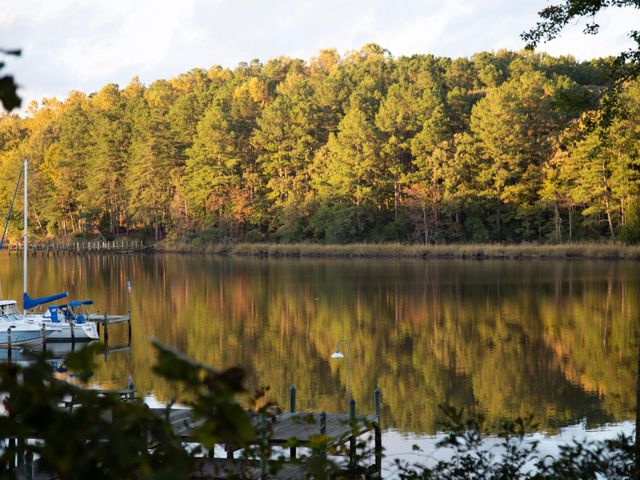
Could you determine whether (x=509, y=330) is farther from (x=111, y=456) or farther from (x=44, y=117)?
(x=44, y=117)

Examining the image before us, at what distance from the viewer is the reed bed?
52406 millimetres

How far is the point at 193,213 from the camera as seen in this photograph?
248 ft

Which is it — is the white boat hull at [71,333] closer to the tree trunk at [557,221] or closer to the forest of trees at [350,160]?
the forest of trees at [350,160]

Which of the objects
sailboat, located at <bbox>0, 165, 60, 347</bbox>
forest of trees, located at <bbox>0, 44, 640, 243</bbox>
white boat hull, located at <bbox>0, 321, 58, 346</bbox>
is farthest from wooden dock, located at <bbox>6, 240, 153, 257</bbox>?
white boat hull, located at <bbox>0, 321, 58, 346</bbox>

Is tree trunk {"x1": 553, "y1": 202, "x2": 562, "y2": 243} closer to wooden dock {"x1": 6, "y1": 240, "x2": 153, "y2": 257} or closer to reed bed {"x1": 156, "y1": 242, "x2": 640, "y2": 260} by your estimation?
reed bed {"x1": 156, "y1": 242, "x2": 640, "y2": 260}

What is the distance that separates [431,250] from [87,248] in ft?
118

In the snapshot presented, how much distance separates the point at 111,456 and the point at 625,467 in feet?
12.7

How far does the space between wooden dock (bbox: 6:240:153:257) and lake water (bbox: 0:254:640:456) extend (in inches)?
1166

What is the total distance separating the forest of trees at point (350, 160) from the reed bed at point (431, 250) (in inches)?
56.4

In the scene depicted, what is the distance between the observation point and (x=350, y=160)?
64.0 metres

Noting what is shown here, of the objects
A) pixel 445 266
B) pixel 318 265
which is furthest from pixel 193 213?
pixel 445 266

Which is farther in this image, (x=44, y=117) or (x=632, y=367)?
(x=44, y=117)

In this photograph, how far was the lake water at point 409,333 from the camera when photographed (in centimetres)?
1712

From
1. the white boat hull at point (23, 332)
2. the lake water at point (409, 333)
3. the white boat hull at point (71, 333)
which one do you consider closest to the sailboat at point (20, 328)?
the white boat hull at point (23, 332)
